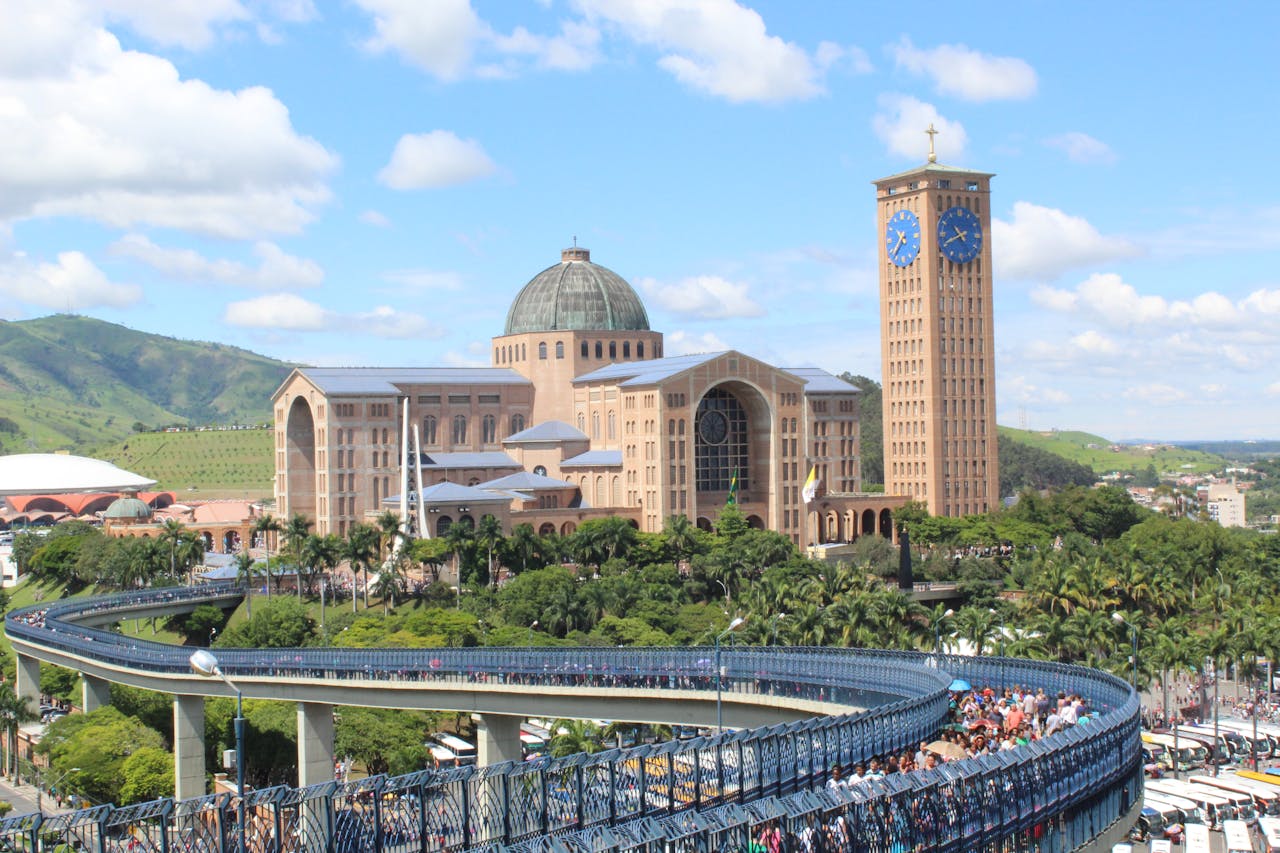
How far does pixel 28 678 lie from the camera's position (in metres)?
96.7

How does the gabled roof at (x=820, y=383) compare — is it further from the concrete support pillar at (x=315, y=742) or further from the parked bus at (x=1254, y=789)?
the concrete support pillar at (x=315, y=742)

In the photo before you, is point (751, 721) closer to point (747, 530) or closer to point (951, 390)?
point (747, 530)

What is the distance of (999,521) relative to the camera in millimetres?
133000

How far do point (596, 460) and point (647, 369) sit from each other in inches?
376

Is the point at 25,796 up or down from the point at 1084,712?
down

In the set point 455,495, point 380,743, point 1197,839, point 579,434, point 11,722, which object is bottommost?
point 1197,839

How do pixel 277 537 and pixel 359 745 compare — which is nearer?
pixel 359 745

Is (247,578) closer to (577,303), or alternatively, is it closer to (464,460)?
(464,460)

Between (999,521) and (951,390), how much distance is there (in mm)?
14211

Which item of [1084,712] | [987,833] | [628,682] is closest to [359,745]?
[628,682]

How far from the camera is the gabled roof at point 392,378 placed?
128500 mm

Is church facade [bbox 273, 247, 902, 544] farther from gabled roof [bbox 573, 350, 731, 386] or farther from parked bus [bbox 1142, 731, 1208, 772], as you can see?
parked bus [bbox 1142, 731, 1208, 772]

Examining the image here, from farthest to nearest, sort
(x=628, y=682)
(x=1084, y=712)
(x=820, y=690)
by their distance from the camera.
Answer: (x=628, y=682) → (x=820, y=690) → (x=1084, y=712)

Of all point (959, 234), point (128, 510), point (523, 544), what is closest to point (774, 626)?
point (523, 544)
